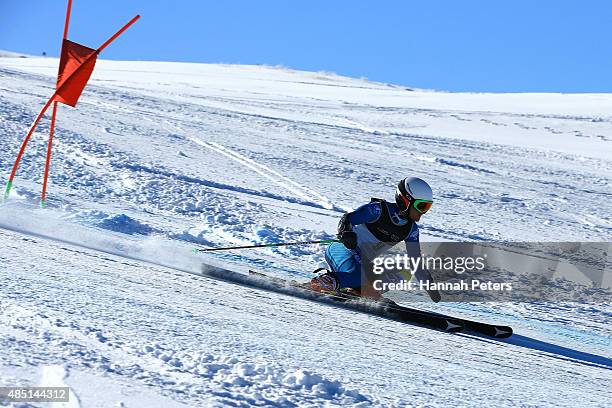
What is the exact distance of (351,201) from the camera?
44.1 ft

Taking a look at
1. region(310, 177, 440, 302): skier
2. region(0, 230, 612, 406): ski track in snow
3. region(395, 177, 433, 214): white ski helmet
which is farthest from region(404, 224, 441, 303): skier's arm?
region(0, 230, 612, 406): ski track in snow

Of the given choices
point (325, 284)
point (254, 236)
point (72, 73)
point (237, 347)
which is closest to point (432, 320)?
point (325, 284)

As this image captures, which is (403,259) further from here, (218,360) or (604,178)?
(604,178)

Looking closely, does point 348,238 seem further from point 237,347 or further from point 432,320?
point 237,347

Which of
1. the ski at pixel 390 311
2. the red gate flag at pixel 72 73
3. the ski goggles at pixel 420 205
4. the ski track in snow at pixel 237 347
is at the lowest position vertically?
the ski track in snow at pixel 237 347

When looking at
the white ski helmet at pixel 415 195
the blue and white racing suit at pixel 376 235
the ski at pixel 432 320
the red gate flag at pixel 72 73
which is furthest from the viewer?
the red gate flag at pixel 72 73

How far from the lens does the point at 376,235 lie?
25.9 ft

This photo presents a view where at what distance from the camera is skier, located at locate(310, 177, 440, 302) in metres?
7.71

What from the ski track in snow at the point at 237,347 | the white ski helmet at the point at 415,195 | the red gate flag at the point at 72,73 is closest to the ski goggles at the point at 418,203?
the white ski helmet at the point at 415,195

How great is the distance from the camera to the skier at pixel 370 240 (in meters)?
7.71

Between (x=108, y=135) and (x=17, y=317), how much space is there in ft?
38.9

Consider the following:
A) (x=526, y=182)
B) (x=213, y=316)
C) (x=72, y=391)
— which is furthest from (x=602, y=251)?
(x=72, y=391)

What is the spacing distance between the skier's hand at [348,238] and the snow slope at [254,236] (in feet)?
2.75

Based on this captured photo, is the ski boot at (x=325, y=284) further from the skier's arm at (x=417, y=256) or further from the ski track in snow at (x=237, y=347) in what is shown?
the skier's arm at (x=417, y=256)
